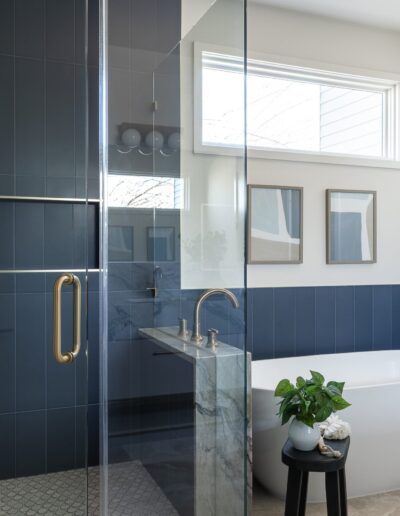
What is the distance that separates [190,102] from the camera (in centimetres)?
178

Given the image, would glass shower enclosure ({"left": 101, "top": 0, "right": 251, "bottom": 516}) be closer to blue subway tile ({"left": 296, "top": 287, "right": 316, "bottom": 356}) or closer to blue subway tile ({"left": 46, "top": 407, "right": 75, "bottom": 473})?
blue subway tile ({"left": 46, "top": 407, "right": 75, "bottom": 473})

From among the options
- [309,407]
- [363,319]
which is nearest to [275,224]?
[363,319]

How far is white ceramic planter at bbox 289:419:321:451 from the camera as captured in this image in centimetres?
220

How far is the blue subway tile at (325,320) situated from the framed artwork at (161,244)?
2.19 m

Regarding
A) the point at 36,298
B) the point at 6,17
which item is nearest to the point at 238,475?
the point at 36,298

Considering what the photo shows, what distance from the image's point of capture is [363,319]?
3.86m

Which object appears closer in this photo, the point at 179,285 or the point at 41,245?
the point at 179,285

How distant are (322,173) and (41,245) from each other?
6.65 ft

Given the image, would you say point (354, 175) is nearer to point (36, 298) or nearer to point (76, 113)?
point (76, 113)

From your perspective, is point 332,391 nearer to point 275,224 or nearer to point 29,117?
point 275,224

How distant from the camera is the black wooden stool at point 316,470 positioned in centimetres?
211

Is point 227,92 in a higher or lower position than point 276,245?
higher

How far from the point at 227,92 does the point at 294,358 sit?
6.98 feet

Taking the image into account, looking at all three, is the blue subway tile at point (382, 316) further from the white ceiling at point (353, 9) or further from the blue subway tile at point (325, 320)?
the white ceiling at point (353, 9)
